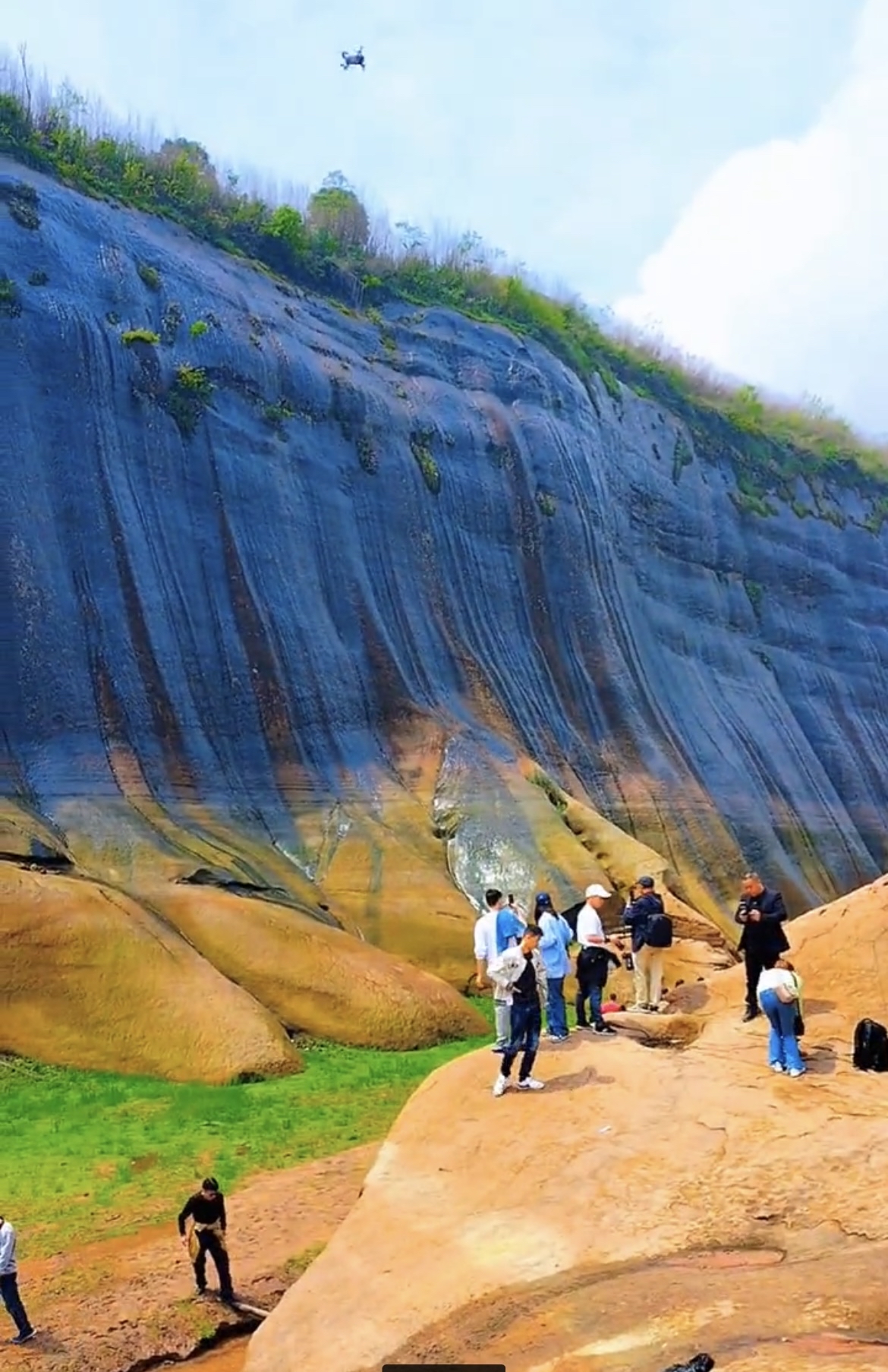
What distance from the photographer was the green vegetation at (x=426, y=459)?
1244 inches

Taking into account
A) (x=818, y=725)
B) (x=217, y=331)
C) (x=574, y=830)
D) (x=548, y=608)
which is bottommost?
(x=574, y=830)

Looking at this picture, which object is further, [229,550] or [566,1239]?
[229,550]

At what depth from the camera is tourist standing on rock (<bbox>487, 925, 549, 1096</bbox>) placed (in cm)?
1017

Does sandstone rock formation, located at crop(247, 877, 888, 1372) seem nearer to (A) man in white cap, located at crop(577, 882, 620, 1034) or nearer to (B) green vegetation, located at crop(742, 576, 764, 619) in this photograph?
(A) man in white cap, located at crop(577, 882, 620, 1034)

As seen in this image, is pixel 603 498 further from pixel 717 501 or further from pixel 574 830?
pixel 574 830

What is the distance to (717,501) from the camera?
43.9 m

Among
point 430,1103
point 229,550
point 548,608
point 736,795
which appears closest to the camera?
point 430,1103

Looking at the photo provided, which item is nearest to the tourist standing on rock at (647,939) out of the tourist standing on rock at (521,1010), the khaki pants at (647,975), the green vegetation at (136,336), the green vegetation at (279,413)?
the khaki pants at (647,975)

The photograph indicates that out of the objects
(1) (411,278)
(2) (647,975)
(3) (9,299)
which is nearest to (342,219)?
(1) (411,278)

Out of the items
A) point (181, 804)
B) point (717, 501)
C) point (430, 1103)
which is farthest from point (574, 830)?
point (717, 501)

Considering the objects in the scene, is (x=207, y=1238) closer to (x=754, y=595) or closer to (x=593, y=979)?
(x=593, y=979)

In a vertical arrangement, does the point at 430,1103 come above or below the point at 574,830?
below

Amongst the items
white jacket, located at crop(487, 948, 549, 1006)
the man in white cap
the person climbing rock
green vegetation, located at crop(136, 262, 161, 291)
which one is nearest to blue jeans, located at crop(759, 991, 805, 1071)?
the man in white cap

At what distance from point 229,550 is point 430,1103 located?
17135mm
